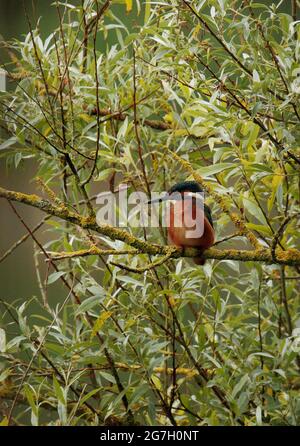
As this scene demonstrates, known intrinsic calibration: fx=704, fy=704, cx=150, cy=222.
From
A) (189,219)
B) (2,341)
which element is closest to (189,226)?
(189,219)

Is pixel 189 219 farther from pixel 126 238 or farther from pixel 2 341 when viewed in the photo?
pixel 2 341

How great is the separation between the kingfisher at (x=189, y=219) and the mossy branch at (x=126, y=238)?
0.37ft

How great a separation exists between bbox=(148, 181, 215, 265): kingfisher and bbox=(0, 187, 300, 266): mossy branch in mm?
114

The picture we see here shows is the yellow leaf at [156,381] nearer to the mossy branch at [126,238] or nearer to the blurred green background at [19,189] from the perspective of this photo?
the mossy branch at [126,238]

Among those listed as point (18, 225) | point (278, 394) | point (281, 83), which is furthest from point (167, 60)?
point (18, 225)

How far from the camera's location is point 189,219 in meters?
Answer: 1.64

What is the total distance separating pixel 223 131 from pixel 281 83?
0.70ft

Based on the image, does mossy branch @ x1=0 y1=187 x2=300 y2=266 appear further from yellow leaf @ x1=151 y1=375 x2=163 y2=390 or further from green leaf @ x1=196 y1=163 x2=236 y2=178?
yellow leaf @ x1=151 y1=375 x2=163 y2=390

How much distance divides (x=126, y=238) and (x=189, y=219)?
35 cm

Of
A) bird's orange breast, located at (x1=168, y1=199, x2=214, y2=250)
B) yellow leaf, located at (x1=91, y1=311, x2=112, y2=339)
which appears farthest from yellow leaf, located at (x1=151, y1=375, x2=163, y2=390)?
bird's orange breast, located at (x1=168, y1=199, x2=214, y2=250)

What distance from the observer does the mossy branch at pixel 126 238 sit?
128 cm

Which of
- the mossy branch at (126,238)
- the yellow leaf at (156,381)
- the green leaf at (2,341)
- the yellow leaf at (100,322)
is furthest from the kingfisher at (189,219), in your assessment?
the green leaf at (2,341)
